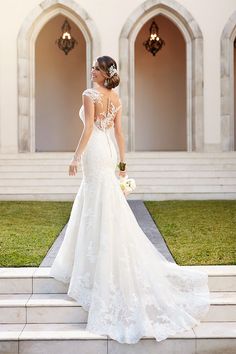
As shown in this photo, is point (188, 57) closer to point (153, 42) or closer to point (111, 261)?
point (153, 42)

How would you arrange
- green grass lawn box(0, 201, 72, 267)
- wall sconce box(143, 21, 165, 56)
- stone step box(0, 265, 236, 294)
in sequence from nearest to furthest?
stone step box(0, 265, 236, 294) < green grass lawn box(0, 201, 72, 267) < wall sconce box(143, 21, 165, 56)

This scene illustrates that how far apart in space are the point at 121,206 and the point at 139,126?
13.7 meters

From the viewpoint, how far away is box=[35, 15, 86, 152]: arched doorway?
17375 mm

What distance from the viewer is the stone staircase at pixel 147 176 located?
33.1 ft

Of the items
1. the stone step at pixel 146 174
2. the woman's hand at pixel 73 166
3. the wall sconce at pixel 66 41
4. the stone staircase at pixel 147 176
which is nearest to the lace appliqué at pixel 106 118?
the woman's hand at pixel 73 166

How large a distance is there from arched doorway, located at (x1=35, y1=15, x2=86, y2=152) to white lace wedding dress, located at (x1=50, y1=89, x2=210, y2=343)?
43.7ft

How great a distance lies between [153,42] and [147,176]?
20.8 feet

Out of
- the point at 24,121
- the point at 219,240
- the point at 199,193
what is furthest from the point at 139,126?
the point at 219,240

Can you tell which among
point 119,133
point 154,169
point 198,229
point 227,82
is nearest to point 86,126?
point 119,133

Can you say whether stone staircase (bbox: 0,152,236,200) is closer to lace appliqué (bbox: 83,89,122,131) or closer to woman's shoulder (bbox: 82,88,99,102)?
lace appliqué (bbox: 83,89,122,131)

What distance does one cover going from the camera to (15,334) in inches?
155

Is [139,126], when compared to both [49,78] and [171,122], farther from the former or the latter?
[49,78]

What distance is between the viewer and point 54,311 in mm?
4180

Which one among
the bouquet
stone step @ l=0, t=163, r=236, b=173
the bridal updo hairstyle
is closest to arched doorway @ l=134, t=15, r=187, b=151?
stone step @ l=0, t=163, r=236, b=173
